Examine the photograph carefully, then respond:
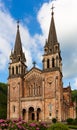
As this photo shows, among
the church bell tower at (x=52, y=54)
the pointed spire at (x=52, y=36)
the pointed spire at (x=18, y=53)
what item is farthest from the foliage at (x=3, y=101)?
the pointed spire at (x=52, y=36)

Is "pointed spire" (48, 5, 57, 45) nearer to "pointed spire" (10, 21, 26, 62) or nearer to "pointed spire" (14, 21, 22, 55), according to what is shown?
"pointed spire" (10, 21, 26, 62)

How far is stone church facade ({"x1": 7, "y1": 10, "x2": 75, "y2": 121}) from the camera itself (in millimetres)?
58625

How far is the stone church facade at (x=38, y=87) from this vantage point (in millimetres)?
58625

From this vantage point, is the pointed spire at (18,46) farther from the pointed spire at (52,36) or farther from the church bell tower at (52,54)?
the pointed spire at (52,36)

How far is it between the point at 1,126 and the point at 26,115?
1693 inches

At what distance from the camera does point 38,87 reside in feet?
207

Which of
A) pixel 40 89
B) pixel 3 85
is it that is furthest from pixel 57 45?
pixel 3 85

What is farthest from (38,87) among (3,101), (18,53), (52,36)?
(3,101)

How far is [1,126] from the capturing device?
19.5m

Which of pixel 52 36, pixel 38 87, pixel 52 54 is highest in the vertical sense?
pixel 52 36

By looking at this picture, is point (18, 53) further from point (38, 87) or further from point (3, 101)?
point (3, 101)

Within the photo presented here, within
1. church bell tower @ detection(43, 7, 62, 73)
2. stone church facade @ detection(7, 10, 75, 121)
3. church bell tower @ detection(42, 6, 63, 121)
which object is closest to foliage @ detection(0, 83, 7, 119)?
stone church facade @ detection(7, 10, 75, 121)

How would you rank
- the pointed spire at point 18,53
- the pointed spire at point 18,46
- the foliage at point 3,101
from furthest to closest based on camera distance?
the foliage at point 3,101, the pointed spire at point 18,46, the pointed spire at point 18,53

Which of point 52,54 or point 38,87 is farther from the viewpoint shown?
point 38,87
